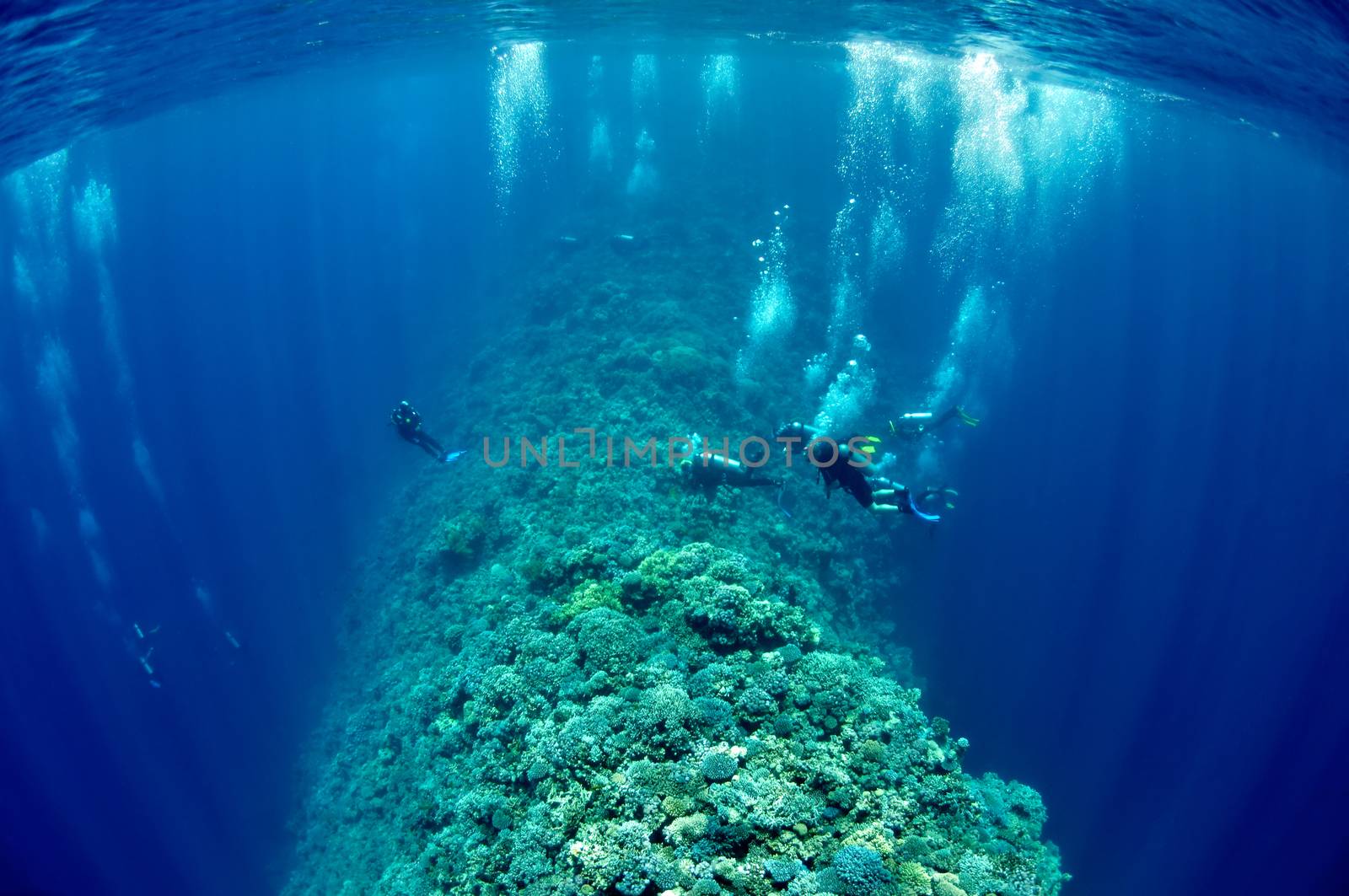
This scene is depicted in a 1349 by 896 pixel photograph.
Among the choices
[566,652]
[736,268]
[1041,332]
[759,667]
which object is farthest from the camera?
[1041,332]

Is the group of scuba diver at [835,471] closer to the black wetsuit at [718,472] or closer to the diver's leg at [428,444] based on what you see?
the black wetsuit at [718,472]

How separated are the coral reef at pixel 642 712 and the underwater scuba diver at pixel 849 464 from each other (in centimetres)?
207

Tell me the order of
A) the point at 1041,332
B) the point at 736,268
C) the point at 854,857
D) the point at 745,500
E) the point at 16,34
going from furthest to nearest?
the point at 1041,332, the point at 736,268, the point at 745,500, the point at 16,34, the point at 854,857

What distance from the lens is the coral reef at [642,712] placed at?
4938 mm

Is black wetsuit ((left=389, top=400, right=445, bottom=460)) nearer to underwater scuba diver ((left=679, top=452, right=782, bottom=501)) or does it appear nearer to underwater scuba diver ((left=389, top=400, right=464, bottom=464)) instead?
underwater scuba diver ((left=389, top=400, right=464, bottom=464))

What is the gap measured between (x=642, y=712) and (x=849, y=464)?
17.9 ft

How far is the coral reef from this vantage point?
4.94m

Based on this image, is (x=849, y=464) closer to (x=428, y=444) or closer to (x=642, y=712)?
(x=642, y=712)

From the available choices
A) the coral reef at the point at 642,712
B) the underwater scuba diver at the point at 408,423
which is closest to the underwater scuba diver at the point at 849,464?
the coral reef at the point at 642,712

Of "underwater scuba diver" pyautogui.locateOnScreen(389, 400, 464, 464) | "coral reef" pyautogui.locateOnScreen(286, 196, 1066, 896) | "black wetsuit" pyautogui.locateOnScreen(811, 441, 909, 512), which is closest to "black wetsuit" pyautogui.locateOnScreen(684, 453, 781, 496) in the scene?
"coral reef" pyautogui.locateOnScreen(286, 196, 1066, 896)

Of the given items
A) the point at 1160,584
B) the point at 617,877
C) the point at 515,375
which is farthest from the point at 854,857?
the point at 1160,584

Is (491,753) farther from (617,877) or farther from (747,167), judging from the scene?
(747,167)

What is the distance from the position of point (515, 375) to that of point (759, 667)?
17938 mm

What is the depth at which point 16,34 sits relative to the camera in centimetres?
1115
